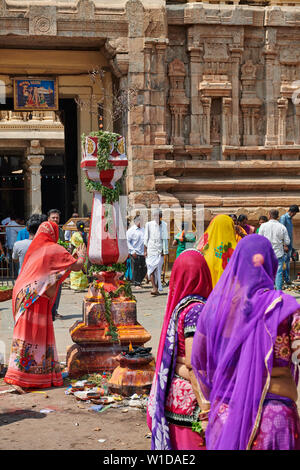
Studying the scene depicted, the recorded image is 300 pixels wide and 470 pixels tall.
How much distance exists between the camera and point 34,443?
5.52 m

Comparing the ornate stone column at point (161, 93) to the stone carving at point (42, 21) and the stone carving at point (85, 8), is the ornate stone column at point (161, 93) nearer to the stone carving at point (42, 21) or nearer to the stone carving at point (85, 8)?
the stone carving at point (85, 8)

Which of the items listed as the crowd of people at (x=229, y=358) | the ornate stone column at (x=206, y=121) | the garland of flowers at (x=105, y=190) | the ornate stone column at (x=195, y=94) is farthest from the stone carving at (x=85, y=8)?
the crowd of people at (x=229, y=358)

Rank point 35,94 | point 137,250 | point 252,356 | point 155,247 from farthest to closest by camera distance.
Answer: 1. point 35,94
2. point 137,250
3. point 155,247
4. point 252,356

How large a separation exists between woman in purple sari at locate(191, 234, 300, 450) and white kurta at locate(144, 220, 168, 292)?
10130 mm

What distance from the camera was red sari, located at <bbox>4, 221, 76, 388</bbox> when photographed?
7051 mm

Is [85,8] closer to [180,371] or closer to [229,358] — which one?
[180,371]

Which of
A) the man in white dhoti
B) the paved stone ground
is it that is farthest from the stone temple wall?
the paved stone ground

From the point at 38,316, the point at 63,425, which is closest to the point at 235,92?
the point at 38,316

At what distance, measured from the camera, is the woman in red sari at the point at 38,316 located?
23.1 feet

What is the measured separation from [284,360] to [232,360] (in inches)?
9.7

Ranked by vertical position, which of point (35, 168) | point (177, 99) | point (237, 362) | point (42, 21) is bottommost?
point (237, 362)

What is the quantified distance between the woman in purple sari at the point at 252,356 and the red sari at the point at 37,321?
3.63 m

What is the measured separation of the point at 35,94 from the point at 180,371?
14.9m

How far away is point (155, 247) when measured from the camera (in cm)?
1395
